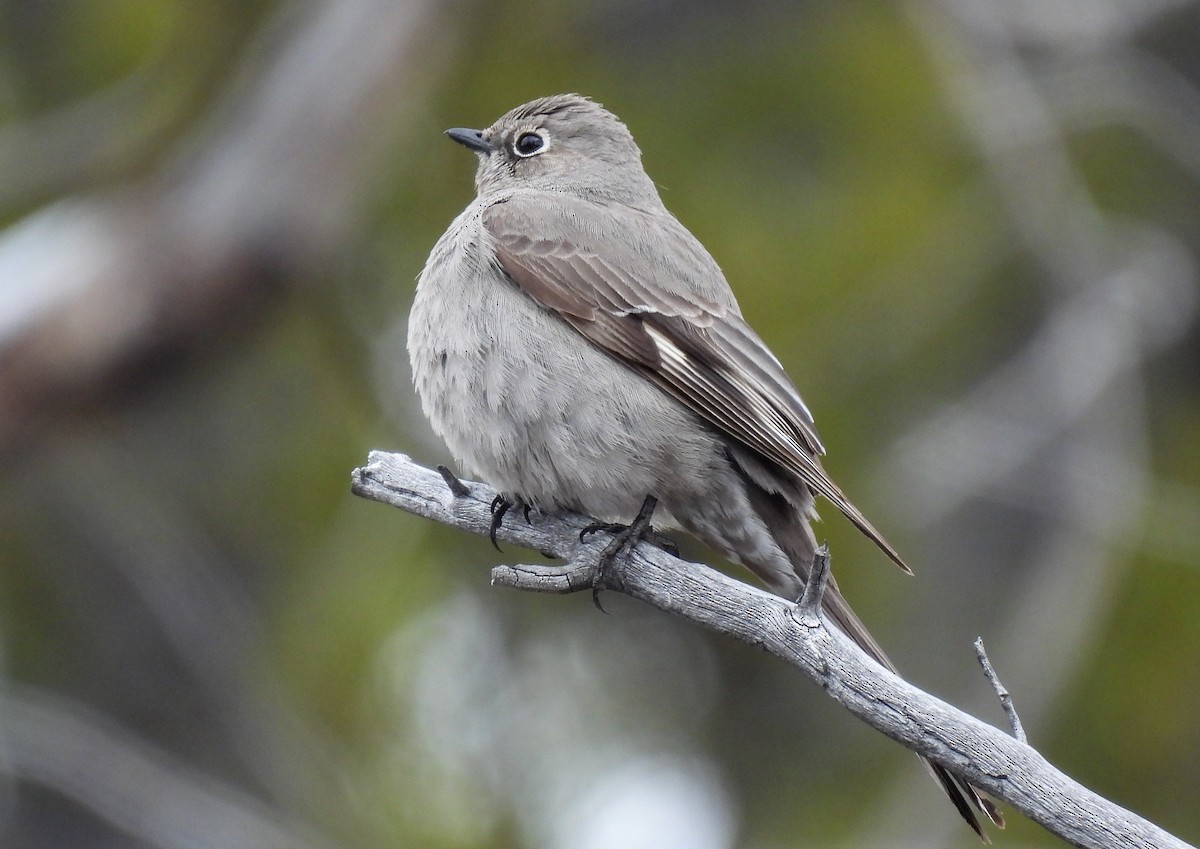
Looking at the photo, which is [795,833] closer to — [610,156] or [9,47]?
[610,156]

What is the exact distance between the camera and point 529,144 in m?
6.36

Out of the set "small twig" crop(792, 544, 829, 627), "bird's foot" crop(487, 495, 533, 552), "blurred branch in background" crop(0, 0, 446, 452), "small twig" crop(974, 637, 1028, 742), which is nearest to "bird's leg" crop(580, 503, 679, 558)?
"bird's foot" crop(487, 495, 533, 552)

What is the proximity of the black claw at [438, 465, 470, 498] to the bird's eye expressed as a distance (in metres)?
2.08

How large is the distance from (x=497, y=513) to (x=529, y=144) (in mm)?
2136

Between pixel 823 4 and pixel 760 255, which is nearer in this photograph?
pixel 760 255

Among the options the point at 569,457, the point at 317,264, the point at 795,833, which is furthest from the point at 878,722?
the point at 317,264

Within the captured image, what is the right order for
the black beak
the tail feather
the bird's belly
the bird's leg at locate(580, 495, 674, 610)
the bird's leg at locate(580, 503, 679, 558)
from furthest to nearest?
1. the black beak
2. the tail feather
3. the bird's belly
4. the bird's leg at locate(580, 503, 679, 558)
5. the bird's leg at locate(580, 495, 674, 610)

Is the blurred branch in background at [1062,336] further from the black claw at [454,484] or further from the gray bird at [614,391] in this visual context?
the black claw at [454,484]

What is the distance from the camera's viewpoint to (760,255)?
7.81 m

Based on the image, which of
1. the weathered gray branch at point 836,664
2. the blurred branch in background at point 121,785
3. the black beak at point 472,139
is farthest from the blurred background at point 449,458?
the weathered gray branch at point 836,664

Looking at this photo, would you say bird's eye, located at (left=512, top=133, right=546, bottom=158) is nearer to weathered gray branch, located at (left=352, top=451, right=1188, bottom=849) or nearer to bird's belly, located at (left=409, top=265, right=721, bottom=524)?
bird's belly, located at (left=409, top=265, right=721, bottom=524)

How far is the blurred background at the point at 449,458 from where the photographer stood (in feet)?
23.6

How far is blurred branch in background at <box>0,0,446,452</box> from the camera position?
725cm

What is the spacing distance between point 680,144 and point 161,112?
2.94 meters
